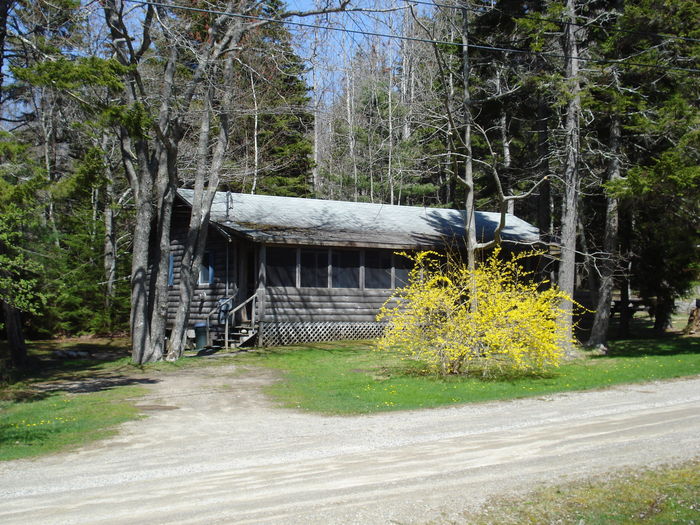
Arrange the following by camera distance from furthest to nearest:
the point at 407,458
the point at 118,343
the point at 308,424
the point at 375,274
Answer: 1. the point at 118,343
2. the point at 375,274
3. the point at 308,424
4. the point at 407,458

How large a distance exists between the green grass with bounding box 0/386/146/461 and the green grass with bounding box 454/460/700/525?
6.29 m

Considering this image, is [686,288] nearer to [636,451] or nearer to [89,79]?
[636,451]

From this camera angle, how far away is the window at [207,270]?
23186mm

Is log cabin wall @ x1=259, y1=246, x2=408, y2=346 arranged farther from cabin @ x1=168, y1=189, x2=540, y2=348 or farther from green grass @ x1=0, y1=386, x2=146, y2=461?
green grass @ x1=0, y1=386, x2=146, y2=461

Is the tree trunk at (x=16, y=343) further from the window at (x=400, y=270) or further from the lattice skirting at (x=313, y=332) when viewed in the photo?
the window at (x=400, y=270)

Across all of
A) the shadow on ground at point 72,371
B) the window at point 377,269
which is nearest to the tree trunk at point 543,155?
the window at point 377,269

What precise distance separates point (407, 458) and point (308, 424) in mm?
2767

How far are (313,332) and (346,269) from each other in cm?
255

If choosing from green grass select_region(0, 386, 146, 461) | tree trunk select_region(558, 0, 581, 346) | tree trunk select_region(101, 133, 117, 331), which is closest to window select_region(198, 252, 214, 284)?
tree trunk select_region(101, 133, 117, 331)

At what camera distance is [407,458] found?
323 inches

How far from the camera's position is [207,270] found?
23422mm

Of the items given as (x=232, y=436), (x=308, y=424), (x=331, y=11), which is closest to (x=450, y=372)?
(x=308, y=424)

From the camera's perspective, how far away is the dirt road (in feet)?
20.8

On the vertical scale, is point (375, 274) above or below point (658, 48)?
below
